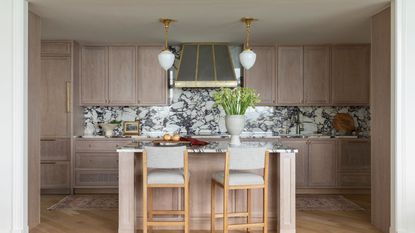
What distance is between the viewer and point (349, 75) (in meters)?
6.72

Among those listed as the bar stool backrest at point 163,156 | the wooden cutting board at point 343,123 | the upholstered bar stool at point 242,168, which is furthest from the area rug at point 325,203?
the bar stool backrest at point 163,156

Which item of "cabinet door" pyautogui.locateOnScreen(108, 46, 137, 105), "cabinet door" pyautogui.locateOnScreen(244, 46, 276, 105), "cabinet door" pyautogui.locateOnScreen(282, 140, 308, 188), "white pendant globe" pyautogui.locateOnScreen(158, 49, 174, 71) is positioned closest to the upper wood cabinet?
"cabinet door" pyautogui.locateOnScreen(108, 46, 137, 105)

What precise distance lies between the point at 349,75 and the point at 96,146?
13.6 feet

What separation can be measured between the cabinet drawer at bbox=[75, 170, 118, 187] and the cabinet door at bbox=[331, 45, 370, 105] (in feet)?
12.2

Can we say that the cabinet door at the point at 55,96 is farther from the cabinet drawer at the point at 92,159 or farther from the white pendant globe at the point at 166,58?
the white pendant globe at the point at 166,58

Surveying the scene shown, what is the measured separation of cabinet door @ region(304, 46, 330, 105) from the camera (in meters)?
6.73

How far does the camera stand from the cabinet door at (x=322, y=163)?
21.2 ft

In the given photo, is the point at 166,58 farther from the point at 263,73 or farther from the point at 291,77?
the point at 291,77

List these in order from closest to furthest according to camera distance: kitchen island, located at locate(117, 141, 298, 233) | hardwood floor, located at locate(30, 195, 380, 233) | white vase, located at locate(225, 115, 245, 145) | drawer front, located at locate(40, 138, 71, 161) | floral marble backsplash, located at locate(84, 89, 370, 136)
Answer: kitchen island, located at locate(117, 141, 298, 233)
white vase, located at locate(225, 115, 245, 145)
hardwood floor, located at locate(30, 195, 380, 233)
drawer front, located at locate(40, 138, 71, 161)
floral marble backsplash, located at locate(84, 89, 370, 136)

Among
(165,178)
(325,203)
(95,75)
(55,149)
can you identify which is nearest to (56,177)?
(55,149)

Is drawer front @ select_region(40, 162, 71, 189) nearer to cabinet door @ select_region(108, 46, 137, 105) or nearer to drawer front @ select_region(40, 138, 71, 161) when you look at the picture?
drawer front @ select_region(40, 138, 71, 161)
